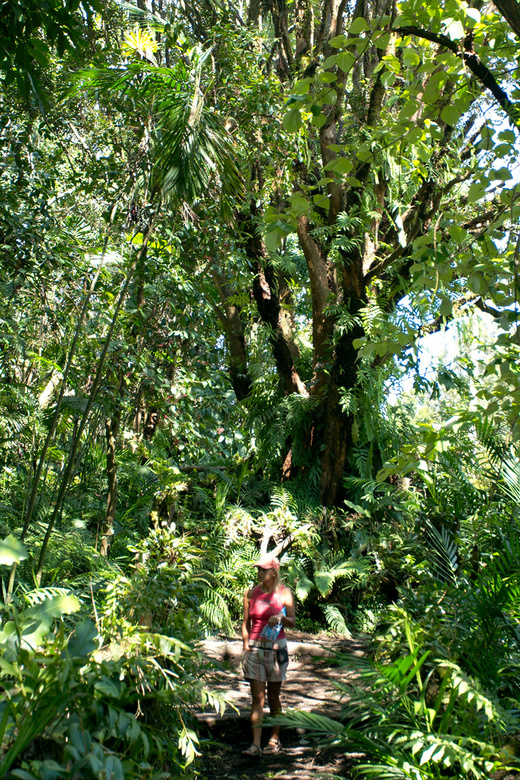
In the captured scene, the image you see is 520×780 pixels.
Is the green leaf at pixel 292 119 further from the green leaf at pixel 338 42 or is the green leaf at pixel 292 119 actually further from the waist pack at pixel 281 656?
the waist pack at pixel 281 656

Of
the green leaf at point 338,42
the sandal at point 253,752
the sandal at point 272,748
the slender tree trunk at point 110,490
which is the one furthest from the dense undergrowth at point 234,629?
the green leaf at point 338,42

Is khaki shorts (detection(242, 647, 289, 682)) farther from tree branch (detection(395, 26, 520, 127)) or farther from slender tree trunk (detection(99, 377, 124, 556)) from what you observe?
tree branch (detection(395, 26, 520, 127))

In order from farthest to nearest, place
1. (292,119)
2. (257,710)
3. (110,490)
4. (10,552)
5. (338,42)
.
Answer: (110,490) → (257,710) → (338,42) → (292,119) → (10,552)

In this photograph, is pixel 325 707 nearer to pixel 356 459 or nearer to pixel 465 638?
pixel 465 638

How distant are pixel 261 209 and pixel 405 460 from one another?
6.05m

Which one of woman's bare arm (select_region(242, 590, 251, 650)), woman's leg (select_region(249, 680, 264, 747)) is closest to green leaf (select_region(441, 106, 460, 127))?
woman's bare arm (select_region(242, 590, 251, 650))

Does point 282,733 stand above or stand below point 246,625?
below

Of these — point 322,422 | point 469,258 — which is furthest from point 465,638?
point 322,422

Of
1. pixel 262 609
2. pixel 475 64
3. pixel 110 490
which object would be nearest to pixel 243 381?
pixel 110 490

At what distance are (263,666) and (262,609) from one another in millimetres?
359

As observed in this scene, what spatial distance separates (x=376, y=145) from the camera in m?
6.39

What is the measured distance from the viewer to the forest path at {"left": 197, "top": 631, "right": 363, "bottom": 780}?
3.56 metres

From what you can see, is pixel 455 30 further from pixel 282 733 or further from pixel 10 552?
pixel 282 733

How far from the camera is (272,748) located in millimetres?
3824
